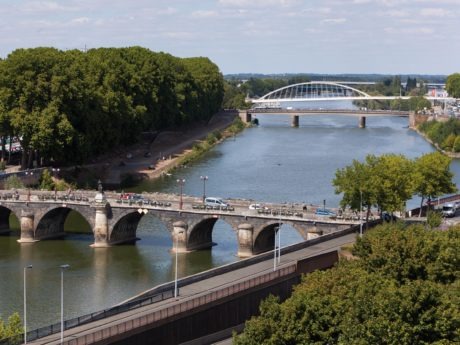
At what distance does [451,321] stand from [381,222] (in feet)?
103

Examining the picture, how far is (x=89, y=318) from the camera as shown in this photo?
49250mm

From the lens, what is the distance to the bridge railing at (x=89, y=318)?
44875mm

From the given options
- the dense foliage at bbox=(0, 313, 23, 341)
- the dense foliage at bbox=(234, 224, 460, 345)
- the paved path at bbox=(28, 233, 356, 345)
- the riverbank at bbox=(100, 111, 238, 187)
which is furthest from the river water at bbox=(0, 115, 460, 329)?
the dense foliage at bbox=(234, 224, 460, 345)

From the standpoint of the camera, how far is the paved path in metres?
47.5

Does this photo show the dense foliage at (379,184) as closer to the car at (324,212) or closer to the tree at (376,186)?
the tree at (376,186)

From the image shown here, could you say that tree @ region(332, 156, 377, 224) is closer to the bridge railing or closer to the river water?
the river water

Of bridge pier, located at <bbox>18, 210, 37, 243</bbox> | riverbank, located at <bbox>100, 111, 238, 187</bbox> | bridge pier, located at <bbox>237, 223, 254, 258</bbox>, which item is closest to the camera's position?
bridge pier, located at <bbox>237, 223, 254, 258</bbox>

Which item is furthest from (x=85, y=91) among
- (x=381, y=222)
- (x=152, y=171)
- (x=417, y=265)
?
(x=417, y=265)

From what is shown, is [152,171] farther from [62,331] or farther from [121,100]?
[62,331]

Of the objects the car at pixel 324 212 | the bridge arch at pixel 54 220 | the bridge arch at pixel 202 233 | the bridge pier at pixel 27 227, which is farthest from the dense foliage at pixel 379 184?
the bridge pier at pixel 27 227

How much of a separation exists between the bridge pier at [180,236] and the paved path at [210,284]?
1204 centimetres

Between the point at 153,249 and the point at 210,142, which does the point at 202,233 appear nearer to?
the point at 153,249

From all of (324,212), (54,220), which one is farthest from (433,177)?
(54,220)

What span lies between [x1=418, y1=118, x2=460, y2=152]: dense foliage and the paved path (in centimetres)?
8133
